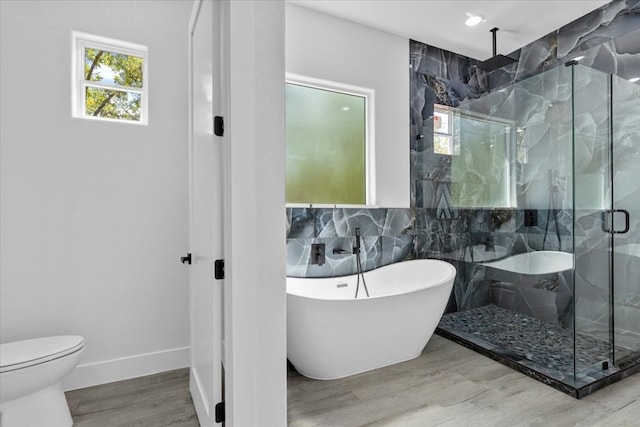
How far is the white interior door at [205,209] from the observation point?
136 centimetres

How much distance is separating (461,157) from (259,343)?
2.91m

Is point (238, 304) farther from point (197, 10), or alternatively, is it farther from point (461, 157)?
point (461, 157)

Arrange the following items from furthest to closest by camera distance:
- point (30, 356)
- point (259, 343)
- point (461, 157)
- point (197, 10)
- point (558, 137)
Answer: point (461, 157) < point (558, 137) < point (197, 10) < point (30, 356) < point (259, 343)

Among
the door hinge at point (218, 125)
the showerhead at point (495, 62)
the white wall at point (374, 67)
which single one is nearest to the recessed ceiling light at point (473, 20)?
the showerhead at point (495, 62)

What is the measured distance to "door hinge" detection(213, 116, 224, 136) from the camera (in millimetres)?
1352

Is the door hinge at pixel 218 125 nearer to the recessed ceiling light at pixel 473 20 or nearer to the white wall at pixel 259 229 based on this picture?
the white wall at pixel 259 229

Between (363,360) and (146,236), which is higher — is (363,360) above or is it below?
below

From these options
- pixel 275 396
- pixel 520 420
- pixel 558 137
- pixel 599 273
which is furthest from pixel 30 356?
pixel 558 137

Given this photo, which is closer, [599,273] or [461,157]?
[599,273]

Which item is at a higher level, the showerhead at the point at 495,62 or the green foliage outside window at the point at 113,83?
the showerhead at the point at 495,62

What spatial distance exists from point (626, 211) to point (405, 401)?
2.06 metres

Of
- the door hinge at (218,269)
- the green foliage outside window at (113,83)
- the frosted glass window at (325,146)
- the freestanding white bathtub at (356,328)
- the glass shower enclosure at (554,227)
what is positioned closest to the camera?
the door hinge at (218,269)

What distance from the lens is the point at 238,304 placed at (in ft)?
3.88

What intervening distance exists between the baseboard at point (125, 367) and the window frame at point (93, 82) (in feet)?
5.15
